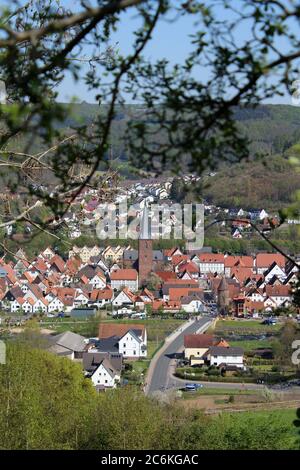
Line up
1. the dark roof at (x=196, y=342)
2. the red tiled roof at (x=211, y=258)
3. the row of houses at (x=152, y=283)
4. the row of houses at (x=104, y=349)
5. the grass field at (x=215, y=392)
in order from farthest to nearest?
the red tiled roof at (x=211, y=258) → the row of houses at (x=152, y=283) → the dark roof at (x=196, y=342) → the row of houses at (x=104, y=349) → the grass field at (x=215, y=392)

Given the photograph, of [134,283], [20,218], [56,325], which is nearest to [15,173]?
[20,218]

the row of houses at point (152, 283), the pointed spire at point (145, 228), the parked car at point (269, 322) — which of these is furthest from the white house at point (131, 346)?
the pointed spire at point (145, 228)

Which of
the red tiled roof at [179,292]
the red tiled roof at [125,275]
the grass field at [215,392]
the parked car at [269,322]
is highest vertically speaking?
the red tiled roof at [125,275]

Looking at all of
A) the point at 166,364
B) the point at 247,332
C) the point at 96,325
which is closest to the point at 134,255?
the point at 96,325

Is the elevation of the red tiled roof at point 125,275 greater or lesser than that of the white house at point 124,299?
greater

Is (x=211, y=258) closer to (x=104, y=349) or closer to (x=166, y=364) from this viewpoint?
(x=104, y=349)

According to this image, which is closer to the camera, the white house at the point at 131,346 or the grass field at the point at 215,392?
the grass field at the point at 215,392

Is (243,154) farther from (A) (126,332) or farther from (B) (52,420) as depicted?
(A) (126,332)

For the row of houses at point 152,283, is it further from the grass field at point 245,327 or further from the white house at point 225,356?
the white house at point 225,356
